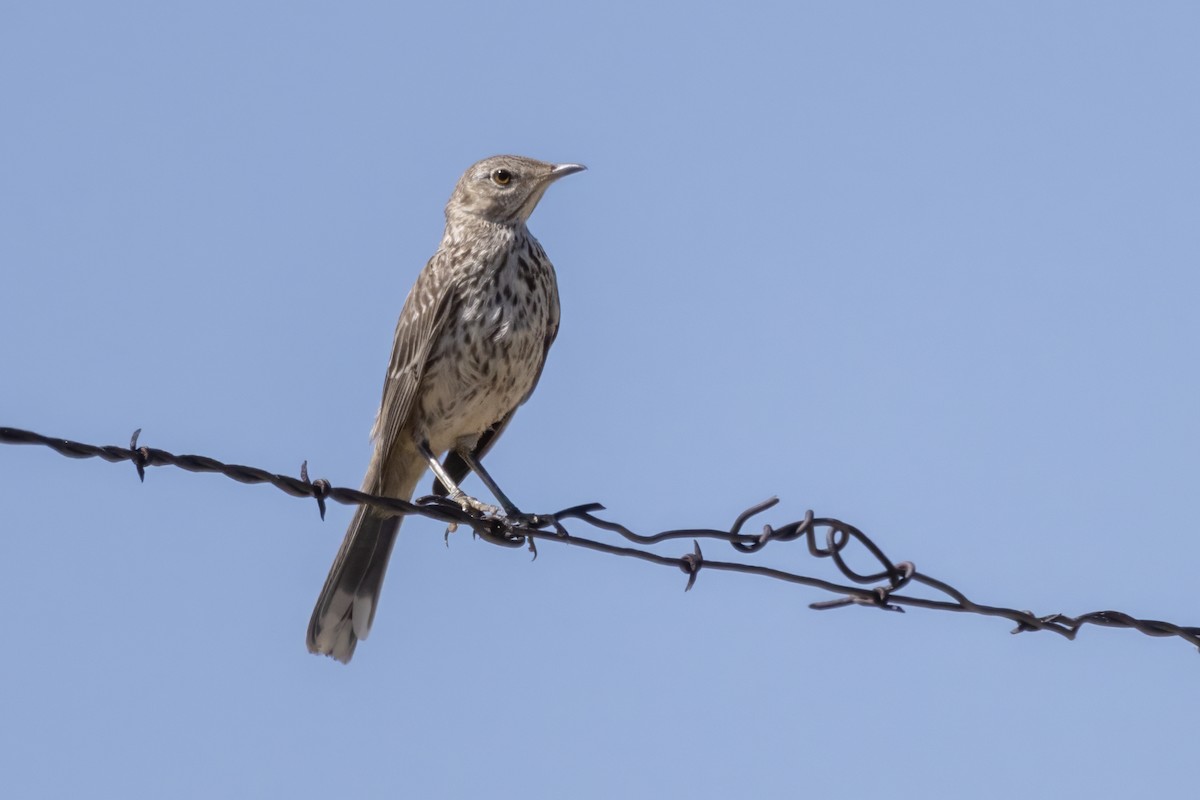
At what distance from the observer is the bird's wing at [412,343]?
27.0 ft

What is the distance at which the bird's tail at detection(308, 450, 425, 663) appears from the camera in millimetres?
7887

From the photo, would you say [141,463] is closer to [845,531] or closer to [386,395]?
[845,531]

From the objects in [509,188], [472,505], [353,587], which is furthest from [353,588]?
[509,188]

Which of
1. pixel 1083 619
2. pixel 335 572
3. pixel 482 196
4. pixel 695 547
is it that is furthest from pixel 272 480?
pixel 482 196

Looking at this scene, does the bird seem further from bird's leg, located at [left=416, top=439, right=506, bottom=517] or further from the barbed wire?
the barbed wire

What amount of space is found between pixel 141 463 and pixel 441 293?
Answer: 3.82m

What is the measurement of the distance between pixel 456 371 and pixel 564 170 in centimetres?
140

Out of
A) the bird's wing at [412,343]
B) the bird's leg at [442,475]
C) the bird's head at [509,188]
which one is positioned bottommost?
the bird's leg at [442,475]

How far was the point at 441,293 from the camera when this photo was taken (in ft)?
27.2

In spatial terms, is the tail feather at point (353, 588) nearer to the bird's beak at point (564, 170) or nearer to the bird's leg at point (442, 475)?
the bird's leg at point (442, 475)

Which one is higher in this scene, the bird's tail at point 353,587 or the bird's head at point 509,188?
the bird's head at point 509,188

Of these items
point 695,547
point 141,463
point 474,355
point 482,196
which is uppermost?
point 482,196

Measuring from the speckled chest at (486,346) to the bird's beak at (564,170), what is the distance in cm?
60

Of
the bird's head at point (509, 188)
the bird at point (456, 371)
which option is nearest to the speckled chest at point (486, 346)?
the bird at point (456, 371)
